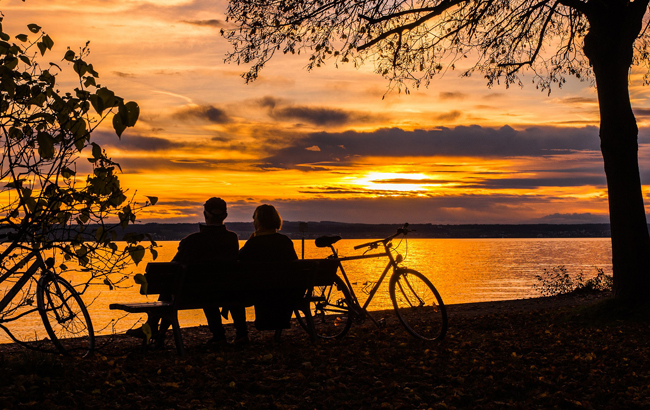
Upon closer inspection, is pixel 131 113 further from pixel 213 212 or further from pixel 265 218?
pixel 265 218

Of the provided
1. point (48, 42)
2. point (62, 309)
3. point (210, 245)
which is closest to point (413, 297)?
point (210, 245)

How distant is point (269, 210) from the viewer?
7535mm

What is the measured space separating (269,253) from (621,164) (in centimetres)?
612

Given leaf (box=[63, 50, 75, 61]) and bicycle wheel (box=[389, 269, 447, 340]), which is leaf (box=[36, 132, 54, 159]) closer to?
leaf (box=[63, 50, 75, 61])

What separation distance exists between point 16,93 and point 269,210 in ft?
12.9

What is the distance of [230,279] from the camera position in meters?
6.96

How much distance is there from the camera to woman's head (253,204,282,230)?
7469 millimetres

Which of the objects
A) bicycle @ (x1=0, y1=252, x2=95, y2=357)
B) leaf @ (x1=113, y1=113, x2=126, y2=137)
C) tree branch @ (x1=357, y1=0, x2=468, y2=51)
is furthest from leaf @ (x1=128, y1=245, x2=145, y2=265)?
tree branch @ (x1=357, y1=0, x2=468, y2=51)

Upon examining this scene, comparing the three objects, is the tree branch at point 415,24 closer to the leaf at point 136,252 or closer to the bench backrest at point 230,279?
the bench backrest at point 230,279

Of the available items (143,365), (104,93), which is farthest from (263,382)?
(104,93)

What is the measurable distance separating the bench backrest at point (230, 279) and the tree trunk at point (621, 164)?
17.2ft

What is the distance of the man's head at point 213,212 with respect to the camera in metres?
7.14

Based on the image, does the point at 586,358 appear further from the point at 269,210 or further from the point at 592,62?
the point at 592,62

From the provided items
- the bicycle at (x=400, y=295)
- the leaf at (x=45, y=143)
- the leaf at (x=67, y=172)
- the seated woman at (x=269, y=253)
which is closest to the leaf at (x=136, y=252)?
the leaf at (x=67, y=172)
